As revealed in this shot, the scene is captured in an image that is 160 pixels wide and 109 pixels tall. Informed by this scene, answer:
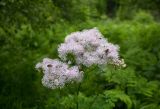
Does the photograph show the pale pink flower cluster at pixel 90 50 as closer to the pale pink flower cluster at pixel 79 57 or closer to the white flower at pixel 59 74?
the pale pink flower cluster at pixel 79 57

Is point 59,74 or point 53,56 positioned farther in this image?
point 53,56

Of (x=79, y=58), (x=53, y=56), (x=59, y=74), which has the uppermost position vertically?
(x=53, y=56)

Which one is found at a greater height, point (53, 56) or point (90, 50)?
point (53, 56)

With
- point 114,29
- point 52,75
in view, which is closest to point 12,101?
point 52,75

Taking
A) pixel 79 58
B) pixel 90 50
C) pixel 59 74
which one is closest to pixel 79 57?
pixel 79 58

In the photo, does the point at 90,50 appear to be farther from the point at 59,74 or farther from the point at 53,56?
the point at 53,56

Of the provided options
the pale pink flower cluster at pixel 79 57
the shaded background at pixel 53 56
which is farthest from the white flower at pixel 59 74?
the shaded background at pixel 53 56

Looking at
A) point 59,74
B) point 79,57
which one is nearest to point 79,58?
point 79,57

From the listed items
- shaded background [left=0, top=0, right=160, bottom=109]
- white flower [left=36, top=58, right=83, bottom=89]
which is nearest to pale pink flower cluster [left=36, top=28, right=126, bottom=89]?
white flower [left=36, top=58, right=83, bottom=89]

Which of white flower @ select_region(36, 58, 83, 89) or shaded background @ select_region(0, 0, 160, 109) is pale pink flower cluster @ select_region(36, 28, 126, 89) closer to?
white flower @ select_region(36, 58, 83, 89)
